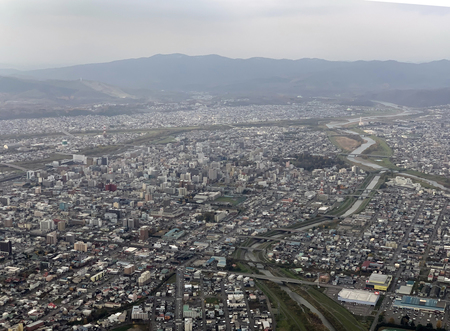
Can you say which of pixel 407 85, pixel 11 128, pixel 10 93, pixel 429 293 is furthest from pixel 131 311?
pixel 407 85

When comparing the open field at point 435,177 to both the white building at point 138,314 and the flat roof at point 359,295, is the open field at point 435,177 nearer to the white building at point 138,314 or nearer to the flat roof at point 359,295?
the flat roof at point 359,295

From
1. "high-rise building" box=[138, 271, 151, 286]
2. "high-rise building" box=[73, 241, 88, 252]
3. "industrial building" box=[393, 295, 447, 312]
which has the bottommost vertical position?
"high-rise building" box=[73, 241, 88, 252]

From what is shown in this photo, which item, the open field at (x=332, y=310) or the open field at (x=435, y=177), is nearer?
the open field at (x=332, y=310)

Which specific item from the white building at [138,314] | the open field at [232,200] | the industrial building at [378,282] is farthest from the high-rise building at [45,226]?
the industrial building at [378,282]

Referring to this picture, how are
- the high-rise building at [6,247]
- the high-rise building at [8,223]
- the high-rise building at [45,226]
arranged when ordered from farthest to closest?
the high-rise building at [8,223]
the high-rise building at [45,226]
the high-rise building at [6,247]

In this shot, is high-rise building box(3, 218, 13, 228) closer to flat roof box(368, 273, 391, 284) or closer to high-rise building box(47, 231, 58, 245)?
high-rise building box(47, 231, 58, 245)

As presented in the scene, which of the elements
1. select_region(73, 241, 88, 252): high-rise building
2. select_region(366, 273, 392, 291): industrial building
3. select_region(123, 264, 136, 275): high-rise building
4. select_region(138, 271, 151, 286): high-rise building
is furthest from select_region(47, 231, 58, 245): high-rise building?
select_region(366, 273, 392, 291): industrial building

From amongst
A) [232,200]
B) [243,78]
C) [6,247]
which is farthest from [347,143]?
[243,78]
